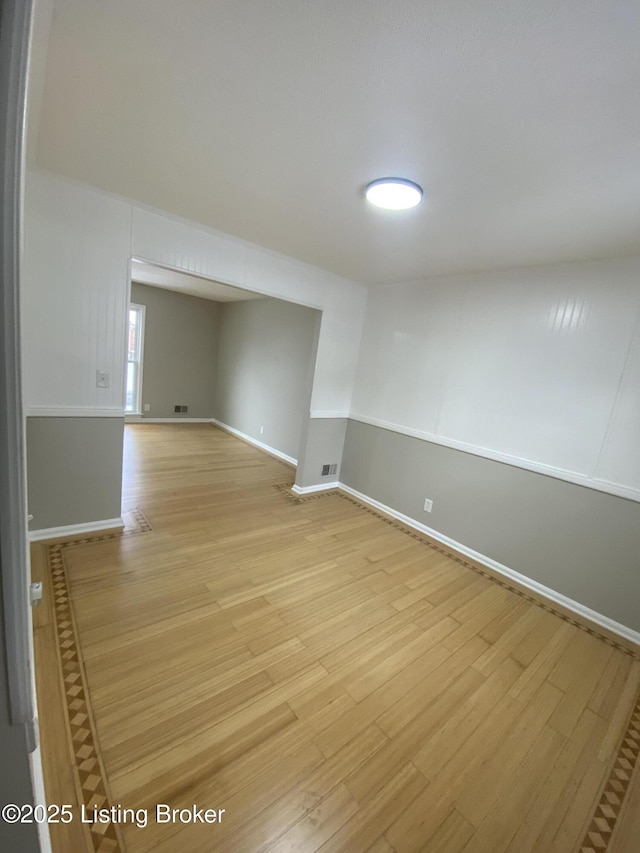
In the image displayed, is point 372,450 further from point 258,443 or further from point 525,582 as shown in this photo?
point 258,443

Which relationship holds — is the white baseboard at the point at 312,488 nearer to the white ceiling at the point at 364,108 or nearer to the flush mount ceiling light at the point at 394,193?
the white ceiling at the point at 364,108

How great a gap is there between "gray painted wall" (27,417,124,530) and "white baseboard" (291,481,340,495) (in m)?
1.84

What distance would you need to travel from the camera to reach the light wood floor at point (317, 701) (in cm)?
120

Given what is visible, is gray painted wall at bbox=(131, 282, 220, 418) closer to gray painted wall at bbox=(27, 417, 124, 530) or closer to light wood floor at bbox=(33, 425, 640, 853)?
gray painted wall at bbox=(27, 417, 124, 530)

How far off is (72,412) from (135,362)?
13.5 ft

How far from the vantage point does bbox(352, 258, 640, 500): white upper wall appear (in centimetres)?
227

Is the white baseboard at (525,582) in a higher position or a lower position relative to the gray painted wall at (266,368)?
lower

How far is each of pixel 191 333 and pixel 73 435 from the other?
4.49m

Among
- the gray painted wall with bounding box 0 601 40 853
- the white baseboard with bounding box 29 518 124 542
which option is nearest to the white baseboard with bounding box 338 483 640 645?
the white baseboard with bounding box 29 518 124 542

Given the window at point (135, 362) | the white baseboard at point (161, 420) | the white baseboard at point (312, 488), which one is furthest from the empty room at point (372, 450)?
the window at point (135, 362)

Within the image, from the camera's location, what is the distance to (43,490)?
2455 millimetres

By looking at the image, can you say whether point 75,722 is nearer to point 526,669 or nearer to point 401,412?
point 526,669

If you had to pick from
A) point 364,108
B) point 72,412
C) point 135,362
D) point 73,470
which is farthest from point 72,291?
point 135,362

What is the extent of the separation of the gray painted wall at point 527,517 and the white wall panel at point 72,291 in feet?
8.84
